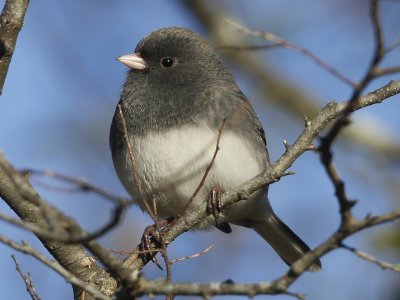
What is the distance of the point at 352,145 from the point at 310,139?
284 centimetres

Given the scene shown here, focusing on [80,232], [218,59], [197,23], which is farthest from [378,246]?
[80,232]

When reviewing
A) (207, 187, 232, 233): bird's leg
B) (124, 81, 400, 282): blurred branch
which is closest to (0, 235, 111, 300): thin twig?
(124, 81, 400, 282): blurred branch

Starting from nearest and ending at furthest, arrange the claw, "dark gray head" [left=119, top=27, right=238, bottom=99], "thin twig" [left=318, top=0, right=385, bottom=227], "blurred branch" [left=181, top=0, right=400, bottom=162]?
"thin twig" [left=318, top=0, right=385, bottom=227], the claw, "dark gray head" [left=119, top=27, right=238, bottom=99], "blurred branch" [left=181, top=0, right=400, bottom=162]

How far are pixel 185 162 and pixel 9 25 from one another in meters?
1.04

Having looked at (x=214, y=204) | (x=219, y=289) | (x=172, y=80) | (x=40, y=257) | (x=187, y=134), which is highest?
(x=172, y=80)

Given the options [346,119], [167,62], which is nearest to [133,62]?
[167,62]

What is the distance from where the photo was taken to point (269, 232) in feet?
13.1

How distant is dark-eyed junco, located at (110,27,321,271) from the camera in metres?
3.19

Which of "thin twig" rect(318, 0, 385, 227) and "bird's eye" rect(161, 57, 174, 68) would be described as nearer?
"thin twig" rect(318, 0, 385, 227)

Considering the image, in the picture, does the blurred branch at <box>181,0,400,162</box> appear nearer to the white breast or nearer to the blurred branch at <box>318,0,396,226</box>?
the white breast

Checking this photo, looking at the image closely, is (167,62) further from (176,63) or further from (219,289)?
(219,289)

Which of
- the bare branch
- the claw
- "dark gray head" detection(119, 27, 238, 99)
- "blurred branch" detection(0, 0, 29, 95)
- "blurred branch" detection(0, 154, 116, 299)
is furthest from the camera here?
"dark gray head" detection(119, 27, 238, 99)

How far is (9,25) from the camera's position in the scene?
8.75ft

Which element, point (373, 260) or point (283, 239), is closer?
point (373, 260)
